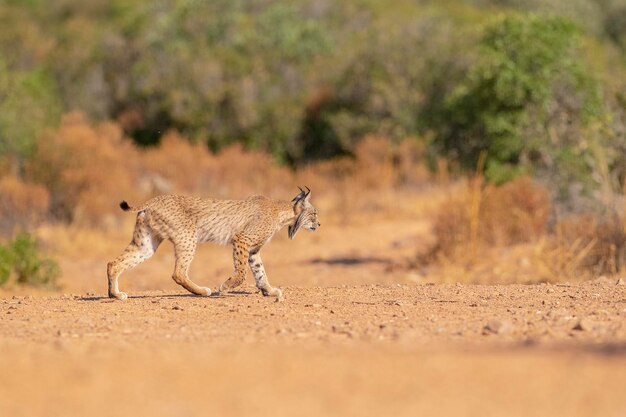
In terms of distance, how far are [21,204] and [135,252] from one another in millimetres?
12437

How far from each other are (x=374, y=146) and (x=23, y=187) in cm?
1047

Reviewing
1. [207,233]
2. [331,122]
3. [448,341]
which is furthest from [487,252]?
[331,122]

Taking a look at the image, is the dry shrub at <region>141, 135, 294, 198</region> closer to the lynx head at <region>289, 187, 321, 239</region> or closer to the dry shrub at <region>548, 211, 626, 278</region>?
the dry shrub at <region>548, 211, 626, 278</region>

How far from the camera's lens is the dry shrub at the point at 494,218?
57.3 feet

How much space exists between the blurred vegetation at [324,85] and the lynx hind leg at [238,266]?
5638 mm

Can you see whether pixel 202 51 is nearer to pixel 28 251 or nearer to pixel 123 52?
pixel 123 52

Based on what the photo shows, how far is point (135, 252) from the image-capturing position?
39.9ft

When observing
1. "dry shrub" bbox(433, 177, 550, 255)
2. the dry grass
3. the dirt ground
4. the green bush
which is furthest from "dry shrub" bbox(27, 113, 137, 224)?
the dirt ground

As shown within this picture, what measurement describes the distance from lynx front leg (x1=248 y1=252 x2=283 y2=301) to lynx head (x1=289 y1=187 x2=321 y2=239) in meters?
0.68

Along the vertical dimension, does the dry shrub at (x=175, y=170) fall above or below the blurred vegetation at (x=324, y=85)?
below

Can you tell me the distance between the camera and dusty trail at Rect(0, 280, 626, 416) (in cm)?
584

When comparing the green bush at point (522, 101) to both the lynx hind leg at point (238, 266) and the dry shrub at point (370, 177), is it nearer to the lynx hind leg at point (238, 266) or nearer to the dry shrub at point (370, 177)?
the dry shrub at point (370, 177)

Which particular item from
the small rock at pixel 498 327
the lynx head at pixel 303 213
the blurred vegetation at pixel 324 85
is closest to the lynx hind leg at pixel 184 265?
the lynx head at pixel 303 213

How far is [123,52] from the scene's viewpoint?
41.9 m
